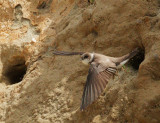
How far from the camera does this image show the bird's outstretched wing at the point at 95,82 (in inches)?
61.9

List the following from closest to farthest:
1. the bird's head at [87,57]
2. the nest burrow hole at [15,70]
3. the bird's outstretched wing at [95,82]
Answer: the bird's outstretched wing at [95,82] → the bird's head at [87,57] → the nest burrow hole at [15,70]

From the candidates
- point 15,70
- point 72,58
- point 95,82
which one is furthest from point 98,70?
point 15,70

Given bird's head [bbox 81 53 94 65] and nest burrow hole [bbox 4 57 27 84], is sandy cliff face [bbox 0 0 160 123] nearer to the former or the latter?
nest burrow hole [bbox 4 57 27 84]

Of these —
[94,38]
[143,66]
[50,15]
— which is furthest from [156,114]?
[50,15]

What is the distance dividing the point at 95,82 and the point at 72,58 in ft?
2.12

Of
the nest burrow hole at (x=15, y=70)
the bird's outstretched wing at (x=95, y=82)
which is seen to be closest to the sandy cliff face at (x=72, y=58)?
the nest burrow hole at (x=15, y=70)

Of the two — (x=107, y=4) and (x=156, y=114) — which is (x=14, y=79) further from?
(x=156, y=114)

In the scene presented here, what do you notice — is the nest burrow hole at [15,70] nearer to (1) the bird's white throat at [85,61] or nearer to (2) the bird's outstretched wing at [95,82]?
(1) the bird's white throat at [85,61]

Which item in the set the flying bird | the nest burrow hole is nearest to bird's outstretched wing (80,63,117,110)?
the flying bird

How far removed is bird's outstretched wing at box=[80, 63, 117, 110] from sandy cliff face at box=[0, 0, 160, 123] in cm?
10

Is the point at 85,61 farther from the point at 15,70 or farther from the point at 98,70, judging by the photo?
the point at 15,70

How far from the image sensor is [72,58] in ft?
7.44

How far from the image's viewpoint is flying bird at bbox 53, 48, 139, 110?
1.60m

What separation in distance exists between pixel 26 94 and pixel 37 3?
4.50 ft
